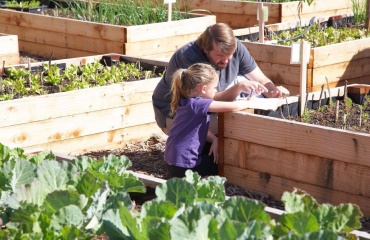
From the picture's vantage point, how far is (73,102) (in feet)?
18.1

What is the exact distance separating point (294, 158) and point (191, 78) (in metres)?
0.80

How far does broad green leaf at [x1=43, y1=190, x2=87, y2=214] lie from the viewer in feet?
8.82

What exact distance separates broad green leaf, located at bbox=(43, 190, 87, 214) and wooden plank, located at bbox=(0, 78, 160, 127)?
2522mm

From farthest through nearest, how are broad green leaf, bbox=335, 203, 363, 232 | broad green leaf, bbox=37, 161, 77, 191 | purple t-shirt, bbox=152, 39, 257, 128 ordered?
purple t-shirt, bbox=152, 39, 257, 128, broad green leaf, bbox=37, 161, 77, 191, broad green leaf, bbox=335, 203, 363, 232

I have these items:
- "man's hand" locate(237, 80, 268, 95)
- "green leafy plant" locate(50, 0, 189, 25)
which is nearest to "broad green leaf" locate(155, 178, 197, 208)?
"man's hand" locate(237, 80, 268, 95)

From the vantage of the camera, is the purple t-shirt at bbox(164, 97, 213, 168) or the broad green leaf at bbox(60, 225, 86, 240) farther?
the purple t-shirt at bbox(164, 97, 213, 168)

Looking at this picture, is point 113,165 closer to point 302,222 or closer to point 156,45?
point 302,222

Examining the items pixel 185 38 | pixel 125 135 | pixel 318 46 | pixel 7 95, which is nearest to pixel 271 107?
pixel 125 135

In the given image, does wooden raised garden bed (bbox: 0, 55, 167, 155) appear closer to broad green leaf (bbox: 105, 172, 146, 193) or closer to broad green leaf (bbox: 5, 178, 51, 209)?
broad green leaf (bbox: 105, 172, 146, 193)

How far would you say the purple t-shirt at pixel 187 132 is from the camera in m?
4.67

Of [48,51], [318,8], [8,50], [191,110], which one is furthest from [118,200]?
[318,8]

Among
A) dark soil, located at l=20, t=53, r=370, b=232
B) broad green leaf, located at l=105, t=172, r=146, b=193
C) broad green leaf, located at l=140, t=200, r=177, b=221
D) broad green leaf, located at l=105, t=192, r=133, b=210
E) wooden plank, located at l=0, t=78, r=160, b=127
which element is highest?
broad green leaf, located at l=140, t=200, r=177, b=221

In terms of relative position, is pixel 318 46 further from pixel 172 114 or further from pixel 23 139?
pixel 23 139

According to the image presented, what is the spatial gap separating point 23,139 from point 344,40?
11.9 feet
